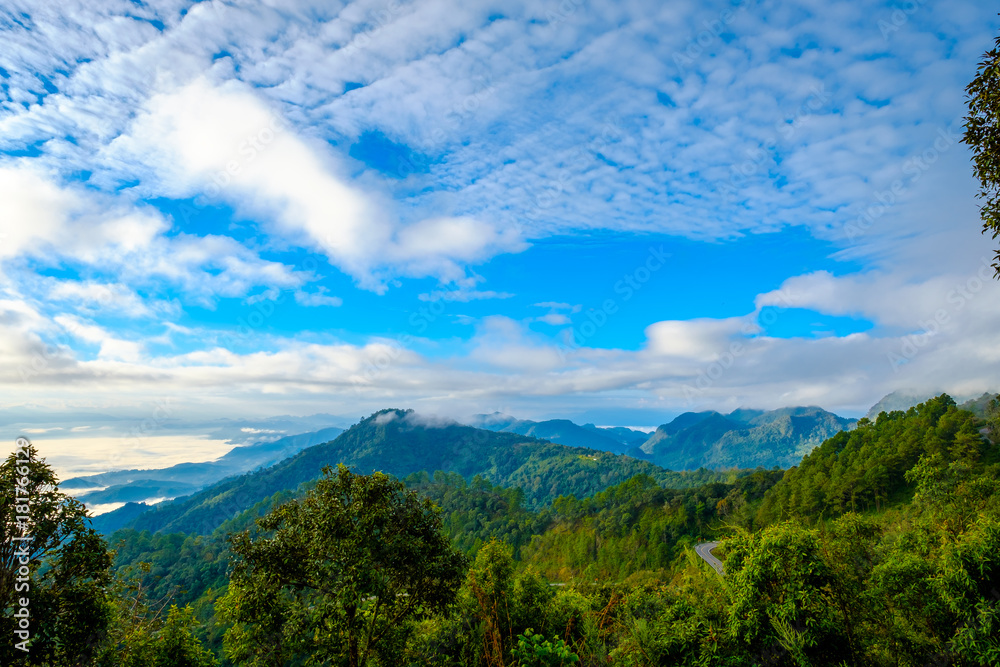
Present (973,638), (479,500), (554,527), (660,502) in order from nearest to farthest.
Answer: (973,638)
(660,502)
(554,527)
(479,500)

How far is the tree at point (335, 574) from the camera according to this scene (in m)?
11.0

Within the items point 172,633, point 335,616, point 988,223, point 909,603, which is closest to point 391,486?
point 335,616

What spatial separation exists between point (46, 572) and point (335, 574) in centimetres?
642

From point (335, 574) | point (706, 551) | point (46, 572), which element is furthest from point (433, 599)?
point (706, 551)

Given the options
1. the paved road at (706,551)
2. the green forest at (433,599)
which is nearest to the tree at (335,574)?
the green forest at (433,599)

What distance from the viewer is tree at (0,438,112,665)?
9.34 meters

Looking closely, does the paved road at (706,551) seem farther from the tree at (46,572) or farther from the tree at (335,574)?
the tree at (46,572)

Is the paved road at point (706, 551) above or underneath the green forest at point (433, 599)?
underneath

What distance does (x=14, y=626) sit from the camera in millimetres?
9289

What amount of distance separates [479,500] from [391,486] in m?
138

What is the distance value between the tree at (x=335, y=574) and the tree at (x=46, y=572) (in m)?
2.83

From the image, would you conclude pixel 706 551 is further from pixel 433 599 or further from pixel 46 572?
pixel 46 572

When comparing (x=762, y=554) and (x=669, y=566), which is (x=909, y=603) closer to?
(x=762, y=554)

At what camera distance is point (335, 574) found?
1110cm
